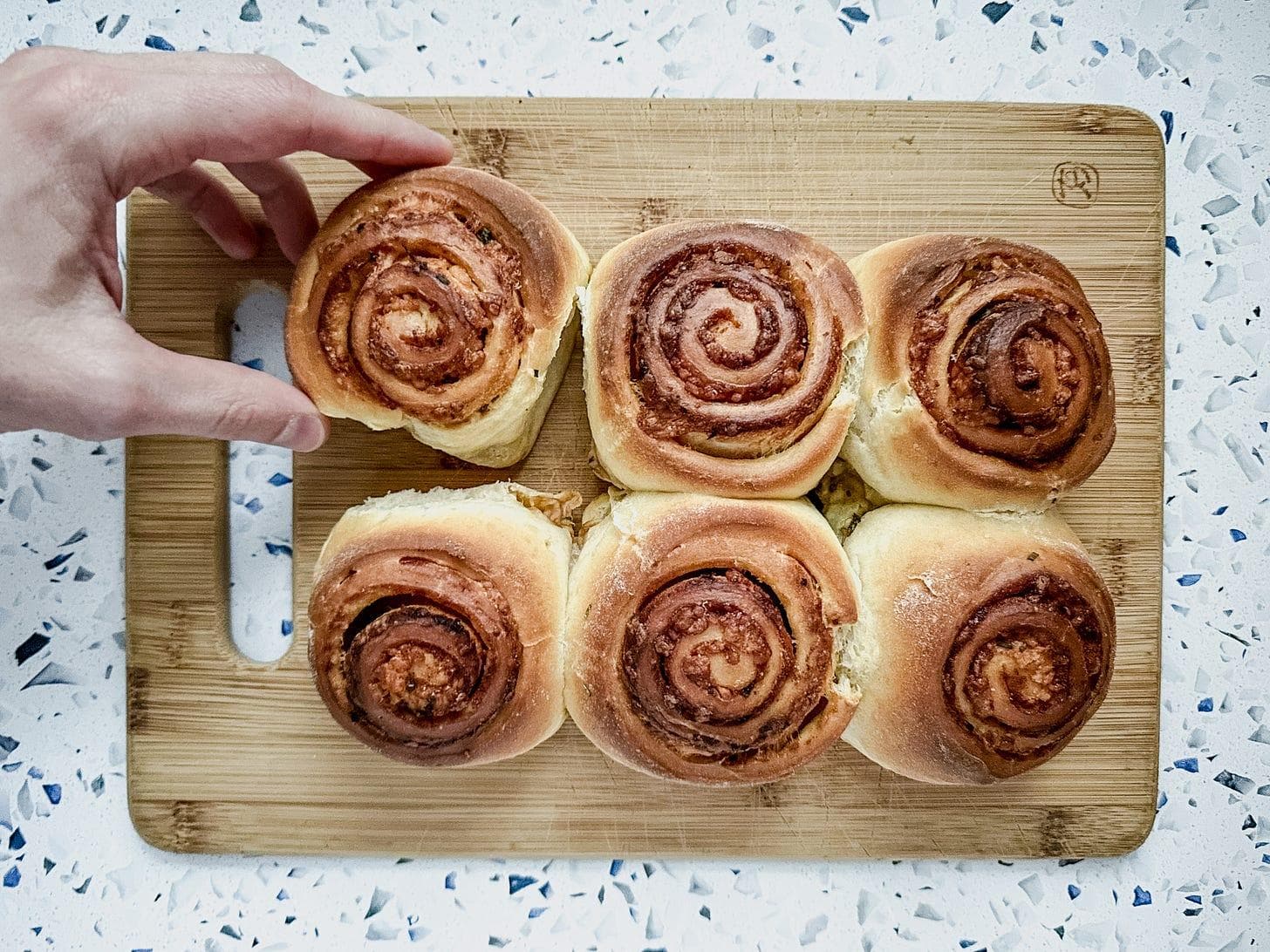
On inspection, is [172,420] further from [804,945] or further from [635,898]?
[804,945]

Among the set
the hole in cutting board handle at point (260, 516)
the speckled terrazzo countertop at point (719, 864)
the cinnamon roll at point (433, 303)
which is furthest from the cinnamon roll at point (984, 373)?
the hole in cutting board handle at point (260, 516)

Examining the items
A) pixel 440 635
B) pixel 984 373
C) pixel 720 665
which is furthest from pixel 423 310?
pixel 984 373

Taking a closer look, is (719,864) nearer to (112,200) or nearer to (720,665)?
(720,665)

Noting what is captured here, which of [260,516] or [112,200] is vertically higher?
[112,200]

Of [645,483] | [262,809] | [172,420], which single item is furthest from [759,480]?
[262,809]

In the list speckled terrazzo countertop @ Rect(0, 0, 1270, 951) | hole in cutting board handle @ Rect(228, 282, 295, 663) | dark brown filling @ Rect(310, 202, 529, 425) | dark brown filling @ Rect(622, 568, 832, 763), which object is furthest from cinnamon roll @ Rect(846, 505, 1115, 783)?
hole in cutting board handle @ Rect(228, 282, 295, 663)

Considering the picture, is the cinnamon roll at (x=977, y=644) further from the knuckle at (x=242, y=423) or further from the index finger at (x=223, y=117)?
the index finger at (x=223, y=117)
